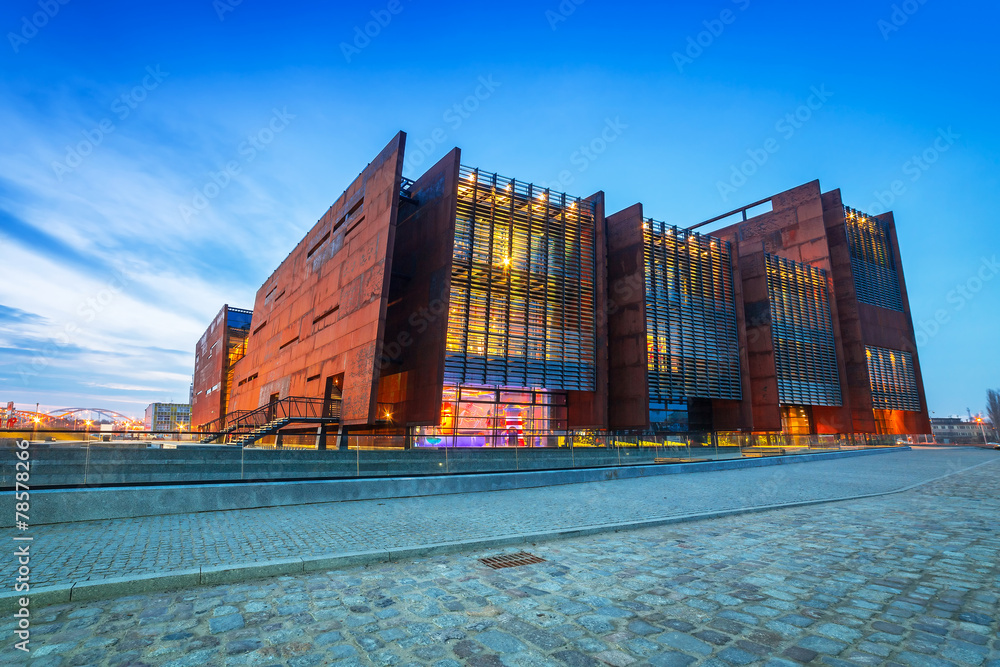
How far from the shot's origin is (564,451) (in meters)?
17.1

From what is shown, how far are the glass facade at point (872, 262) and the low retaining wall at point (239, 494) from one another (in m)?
49.1

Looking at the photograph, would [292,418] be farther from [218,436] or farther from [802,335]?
[802,335]

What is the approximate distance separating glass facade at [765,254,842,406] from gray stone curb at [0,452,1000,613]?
3899 centimetres

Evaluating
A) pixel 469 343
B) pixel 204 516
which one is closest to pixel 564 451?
pixel 469 343

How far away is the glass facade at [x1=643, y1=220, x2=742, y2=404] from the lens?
1264 inches

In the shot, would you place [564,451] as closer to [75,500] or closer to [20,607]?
[75,500]

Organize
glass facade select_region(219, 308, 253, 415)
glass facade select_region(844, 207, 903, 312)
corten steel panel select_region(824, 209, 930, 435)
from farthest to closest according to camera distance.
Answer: glass facade select_region(219, 308, 253, 415), glass facade select_region(844, 207, 903, 312), corten steel panel select_region(824, 209, 930, 435)

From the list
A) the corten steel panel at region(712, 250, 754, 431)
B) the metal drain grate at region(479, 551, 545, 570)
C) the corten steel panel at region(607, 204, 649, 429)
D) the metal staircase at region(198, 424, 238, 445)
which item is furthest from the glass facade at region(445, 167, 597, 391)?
the metal drain grate at region(479, 551, 545, 570)

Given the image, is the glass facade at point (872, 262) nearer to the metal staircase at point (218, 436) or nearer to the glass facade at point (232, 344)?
the metal staircase at point (218, 436)

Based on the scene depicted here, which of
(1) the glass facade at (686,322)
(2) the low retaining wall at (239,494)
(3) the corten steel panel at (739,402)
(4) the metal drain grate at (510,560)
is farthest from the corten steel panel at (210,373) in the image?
(4) the metal drain grate at (510,560)

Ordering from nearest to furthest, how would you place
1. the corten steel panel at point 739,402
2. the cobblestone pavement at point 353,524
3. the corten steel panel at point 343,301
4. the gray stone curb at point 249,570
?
the gray stone curb at point 249,570 < the cobblestone pavement at point 353,524 < the corten steel panel at point 343,301 < the corten steel panel at point 739,402

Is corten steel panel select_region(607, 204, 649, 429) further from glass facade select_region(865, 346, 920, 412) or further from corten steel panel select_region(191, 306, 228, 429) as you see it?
corten steel panel select_region(191, 306, 228, 429)

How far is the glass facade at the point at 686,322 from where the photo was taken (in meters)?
32.1

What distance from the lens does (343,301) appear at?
2803 centimetres
